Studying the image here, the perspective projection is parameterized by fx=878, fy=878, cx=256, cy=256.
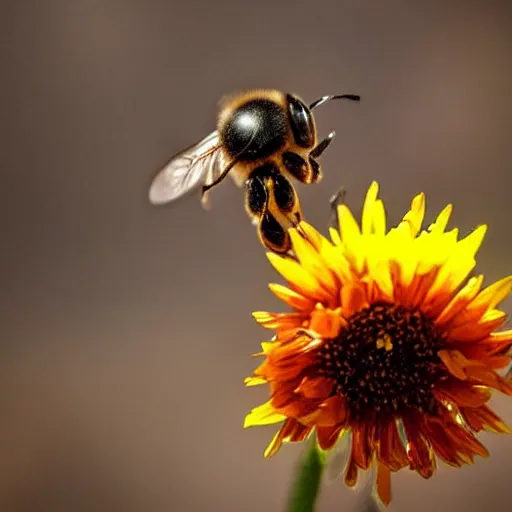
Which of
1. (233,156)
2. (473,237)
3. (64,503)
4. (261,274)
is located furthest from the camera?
(261,274)

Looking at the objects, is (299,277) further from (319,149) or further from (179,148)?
(179,148)

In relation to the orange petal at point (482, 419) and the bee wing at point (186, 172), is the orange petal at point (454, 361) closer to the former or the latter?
the orange petal at point (482, 419)

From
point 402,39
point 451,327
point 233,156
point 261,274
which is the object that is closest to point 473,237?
point 451,327

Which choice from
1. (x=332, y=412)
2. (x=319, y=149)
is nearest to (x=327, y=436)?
(x=332, y=412)

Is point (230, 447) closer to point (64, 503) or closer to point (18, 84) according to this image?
point (64, 503)

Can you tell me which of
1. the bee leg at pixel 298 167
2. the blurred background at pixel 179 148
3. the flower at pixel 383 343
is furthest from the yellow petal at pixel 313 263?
the blurred background at pixel 179 148

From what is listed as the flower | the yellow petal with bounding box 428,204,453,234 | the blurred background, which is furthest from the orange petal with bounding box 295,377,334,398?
the blurred background

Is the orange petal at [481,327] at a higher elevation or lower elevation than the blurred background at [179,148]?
lower
